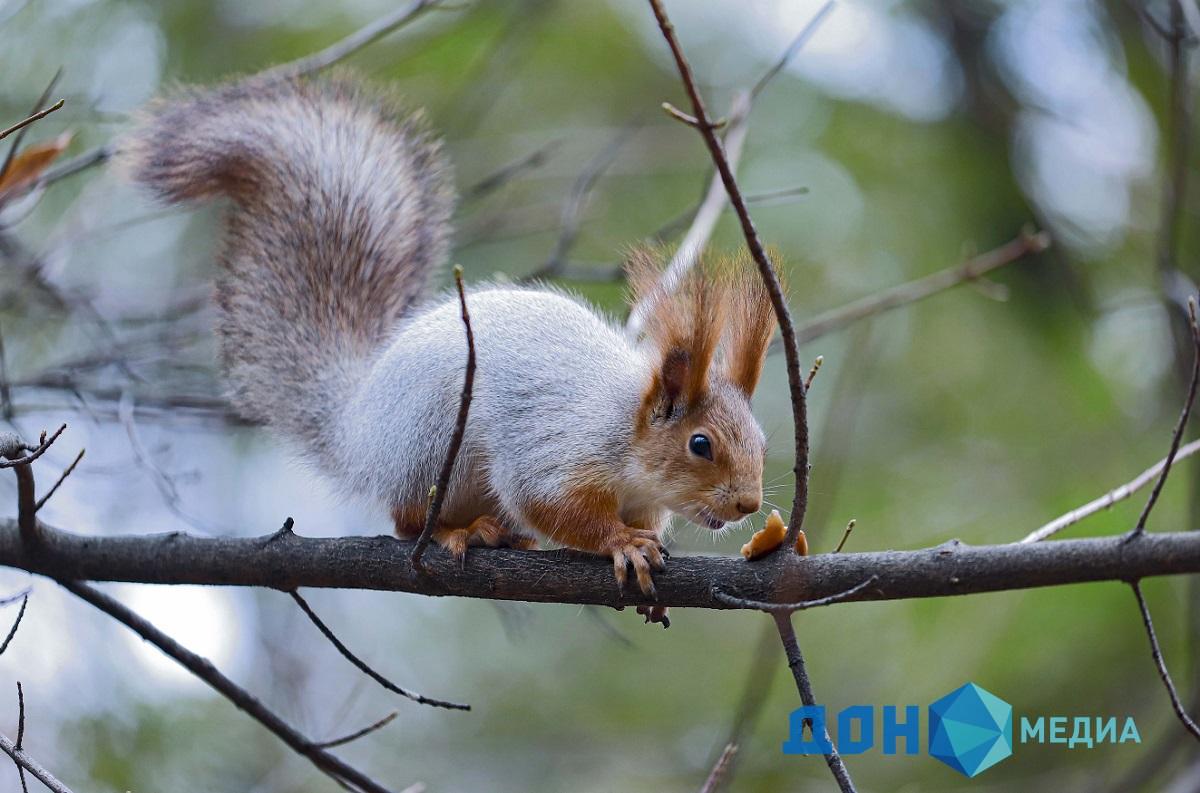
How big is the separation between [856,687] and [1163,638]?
1.06 metres

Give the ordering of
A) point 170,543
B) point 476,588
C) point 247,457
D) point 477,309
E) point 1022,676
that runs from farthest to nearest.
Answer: point 247,457
point 1022,676
point 477,309
point 170,543
point 476,588

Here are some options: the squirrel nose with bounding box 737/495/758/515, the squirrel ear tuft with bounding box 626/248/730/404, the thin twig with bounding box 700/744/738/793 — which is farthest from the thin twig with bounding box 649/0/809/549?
the squirrel ear tuft with bounding box 626/248/730/404

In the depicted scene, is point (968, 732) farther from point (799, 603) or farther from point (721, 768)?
point (799, 603)

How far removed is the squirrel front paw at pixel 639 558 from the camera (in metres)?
2.07

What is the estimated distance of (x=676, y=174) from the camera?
529 centimetres

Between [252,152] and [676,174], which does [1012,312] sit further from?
[252,152]

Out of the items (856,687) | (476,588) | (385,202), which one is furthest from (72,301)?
(856,687)

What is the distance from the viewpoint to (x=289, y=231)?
305 cm

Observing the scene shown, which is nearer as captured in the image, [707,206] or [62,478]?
[62,478]

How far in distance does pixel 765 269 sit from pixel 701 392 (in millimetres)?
940

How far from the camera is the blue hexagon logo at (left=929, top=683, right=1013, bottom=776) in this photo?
236 centimetres

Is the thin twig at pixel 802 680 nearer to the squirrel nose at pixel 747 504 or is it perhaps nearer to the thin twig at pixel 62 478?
the squirrel nose at pixel 747 504

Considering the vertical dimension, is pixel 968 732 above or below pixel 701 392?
below

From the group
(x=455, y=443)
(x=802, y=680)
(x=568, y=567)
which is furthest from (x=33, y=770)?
(x=802, y=680)
